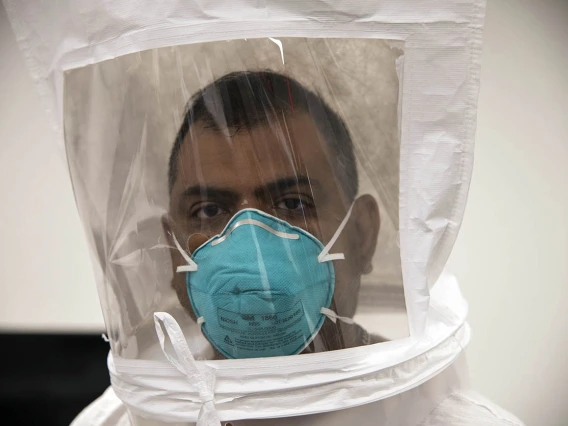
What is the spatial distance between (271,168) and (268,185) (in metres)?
0.02

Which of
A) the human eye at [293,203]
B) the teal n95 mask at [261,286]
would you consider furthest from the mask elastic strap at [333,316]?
the human eye at [293,203]

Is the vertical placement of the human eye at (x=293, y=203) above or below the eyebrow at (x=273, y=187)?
below

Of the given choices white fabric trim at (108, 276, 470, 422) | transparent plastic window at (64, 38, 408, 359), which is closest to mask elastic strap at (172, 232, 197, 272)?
transparent plastic window at (64, 38, 408, 359)

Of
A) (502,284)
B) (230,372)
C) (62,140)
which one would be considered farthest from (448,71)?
(502,284)

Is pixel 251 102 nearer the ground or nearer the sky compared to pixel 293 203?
nearer the sky

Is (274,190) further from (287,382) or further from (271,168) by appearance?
(287,382)

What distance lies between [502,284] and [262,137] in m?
0.82

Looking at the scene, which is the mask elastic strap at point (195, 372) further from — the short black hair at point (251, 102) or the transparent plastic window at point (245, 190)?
the short black hair at point (251, 102)

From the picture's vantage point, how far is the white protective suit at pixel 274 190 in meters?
0.59

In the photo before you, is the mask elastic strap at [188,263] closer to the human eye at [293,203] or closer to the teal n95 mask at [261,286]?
the teal n95 mask at [261,286]

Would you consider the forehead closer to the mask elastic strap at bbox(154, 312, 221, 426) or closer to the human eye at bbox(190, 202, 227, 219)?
the human eye at bbox(190, 202, 227, 219)

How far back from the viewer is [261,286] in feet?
1.94

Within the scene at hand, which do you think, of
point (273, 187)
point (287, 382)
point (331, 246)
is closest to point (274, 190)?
point (273, 187)

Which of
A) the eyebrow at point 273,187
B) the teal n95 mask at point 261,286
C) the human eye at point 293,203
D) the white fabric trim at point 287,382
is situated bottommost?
the white fabric trim at point 287,382
